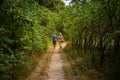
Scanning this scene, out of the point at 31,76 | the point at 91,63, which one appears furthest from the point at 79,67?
the point at 31,76

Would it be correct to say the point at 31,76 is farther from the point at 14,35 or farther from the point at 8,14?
the point at 8,14

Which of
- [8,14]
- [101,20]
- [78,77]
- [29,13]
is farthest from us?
[101,20]

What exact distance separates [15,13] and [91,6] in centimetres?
657

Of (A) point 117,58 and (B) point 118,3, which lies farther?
(A) point 117,58

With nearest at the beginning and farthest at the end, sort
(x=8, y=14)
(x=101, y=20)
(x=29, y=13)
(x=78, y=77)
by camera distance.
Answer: (x=8, y=14), (x=29, y=13), (x=78, y=77), (x=101, y=20)

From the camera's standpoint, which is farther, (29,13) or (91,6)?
(91,6)

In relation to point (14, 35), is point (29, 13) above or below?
above

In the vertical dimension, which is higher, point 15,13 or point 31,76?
point 15,13

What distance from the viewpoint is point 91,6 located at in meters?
15.5

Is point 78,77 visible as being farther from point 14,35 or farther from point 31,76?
point 14,35

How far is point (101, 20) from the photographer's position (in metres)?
14.9

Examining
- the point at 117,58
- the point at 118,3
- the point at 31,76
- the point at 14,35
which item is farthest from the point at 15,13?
the point at 117,58

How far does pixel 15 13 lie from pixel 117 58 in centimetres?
811

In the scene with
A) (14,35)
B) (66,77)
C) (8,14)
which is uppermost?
(8,14)
